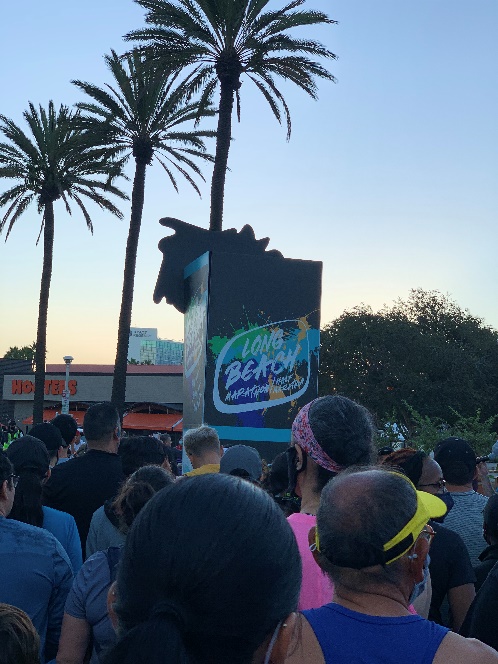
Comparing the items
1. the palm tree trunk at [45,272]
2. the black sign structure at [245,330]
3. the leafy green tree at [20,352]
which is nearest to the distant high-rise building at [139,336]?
the leafy green tree at [20,352]

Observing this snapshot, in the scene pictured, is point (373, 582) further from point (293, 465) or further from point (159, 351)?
point (159, 351)

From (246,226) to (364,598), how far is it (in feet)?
39.1

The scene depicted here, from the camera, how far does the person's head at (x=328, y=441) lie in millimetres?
2736

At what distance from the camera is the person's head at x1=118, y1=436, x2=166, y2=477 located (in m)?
4.36

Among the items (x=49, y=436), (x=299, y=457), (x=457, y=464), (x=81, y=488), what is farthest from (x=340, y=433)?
(x=49, y=436)

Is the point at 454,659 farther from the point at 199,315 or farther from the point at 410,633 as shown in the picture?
the point at 199,315

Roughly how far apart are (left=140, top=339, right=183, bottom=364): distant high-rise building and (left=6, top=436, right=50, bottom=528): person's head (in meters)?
152

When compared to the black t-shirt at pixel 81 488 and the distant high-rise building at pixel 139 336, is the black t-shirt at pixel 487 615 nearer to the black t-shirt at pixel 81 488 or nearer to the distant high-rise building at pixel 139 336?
the black t-shirt at pixel 81 488

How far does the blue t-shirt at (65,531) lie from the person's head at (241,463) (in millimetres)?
1444

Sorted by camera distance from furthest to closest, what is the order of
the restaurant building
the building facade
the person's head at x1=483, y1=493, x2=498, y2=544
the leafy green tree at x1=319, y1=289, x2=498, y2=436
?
1. the building facade
2. the restaurant building
3. the leafy green tree at x1=319, y1=289, x2=498, y2=436
4. the person's head at x1=483, y1=493, x2=498, y2=544

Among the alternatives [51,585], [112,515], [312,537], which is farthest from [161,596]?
[112,515]

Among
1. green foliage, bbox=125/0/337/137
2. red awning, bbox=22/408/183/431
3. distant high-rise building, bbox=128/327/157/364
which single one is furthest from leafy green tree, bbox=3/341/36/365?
A: green foliage, bbox=125/0/337/137

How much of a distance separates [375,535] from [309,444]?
2.67 ft

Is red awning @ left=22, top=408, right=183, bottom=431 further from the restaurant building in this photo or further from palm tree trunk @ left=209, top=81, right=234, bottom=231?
palm tree trunk @ left=209, top=81, right=234, bottom=231
